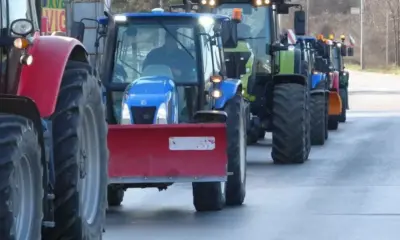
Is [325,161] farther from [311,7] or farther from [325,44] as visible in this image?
[311,7]

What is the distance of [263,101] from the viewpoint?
19.9 m

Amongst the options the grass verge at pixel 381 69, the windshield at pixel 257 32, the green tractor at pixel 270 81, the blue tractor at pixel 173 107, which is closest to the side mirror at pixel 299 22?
the green tractor at pixel 270 81

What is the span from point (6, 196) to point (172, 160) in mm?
6148

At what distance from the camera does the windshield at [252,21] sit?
20156 mm

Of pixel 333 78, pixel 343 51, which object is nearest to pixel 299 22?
pixel 333 78

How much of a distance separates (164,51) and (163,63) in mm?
137

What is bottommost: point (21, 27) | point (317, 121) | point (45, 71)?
point (317, 121)

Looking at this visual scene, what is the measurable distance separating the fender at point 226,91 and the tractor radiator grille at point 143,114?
3.94 ft

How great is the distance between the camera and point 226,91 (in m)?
14.4

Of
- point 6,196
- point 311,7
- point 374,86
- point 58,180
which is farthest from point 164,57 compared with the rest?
point 311,7

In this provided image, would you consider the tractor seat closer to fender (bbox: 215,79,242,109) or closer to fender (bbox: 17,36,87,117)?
fender (bbox: 215,79,242,109)

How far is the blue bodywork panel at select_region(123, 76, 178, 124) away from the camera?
1310 centimetres

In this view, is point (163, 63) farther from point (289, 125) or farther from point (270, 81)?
point (270, 81)

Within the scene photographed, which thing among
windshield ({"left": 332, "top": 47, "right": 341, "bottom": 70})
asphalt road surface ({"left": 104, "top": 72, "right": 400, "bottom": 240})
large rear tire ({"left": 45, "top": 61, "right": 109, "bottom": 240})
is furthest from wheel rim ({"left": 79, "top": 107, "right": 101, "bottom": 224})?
windshield ({"left": 332, "top": 47, "right": 341, "bottom": 70})
